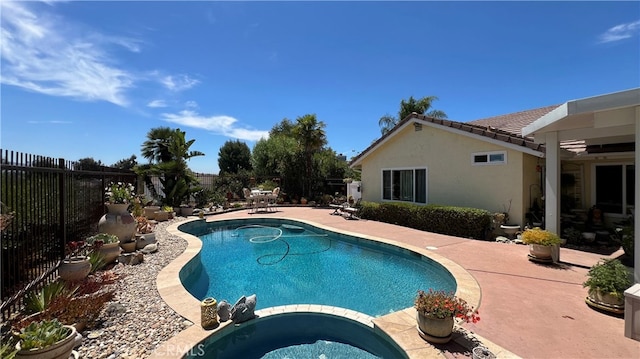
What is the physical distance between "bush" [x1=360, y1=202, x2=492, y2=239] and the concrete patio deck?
64.2 inches

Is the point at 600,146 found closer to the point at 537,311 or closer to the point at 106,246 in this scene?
the point at 537,311

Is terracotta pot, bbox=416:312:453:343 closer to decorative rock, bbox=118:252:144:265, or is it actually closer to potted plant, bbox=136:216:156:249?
decorative rock, bbox=118:252:144:265

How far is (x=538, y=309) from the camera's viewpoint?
4.71 meters

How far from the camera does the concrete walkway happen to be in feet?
11.9

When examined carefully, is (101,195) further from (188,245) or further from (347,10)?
(347,10)

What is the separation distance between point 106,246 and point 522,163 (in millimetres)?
13314

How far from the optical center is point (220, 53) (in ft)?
40.5

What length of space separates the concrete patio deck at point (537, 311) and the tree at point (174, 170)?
47.9 ft

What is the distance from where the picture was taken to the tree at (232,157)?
1838 inches

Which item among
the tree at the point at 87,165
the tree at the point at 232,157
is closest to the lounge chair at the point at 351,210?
the tree at the point at 87,165

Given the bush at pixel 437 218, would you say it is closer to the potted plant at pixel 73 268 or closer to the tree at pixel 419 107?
the potted plant at pixel 73 268

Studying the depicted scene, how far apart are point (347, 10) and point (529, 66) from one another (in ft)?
32.3

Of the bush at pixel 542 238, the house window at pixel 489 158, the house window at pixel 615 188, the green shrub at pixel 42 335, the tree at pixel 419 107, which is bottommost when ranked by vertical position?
the green shrub at pixel 42 335

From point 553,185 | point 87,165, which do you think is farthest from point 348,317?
point 87,165
